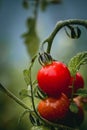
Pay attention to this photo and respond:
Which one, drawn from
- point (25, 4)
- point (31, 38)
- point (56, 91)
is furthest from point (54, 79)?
point (25, 4)

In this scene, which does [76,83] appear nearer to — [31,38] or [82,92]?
[82,92]

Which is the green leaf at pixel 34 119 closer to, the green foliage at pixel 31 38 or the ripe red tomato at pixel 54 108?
the ripe red tomato at pixel 54 108

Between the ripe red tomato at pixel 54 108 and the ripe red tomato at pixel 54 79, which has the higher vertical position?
the ripe red tomato at pixel 54 79

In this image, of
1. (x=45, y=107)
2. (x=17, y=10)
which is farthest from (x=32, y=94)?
(x=17, y=10)

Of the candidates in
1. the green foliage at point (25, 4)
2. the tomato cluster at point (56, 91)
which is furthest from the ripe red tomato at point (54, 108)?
the green foliage at point (25, 4)

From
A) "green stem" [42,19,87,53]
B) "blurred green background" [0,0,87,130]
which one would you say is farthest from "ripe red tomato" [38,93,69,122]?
"blurred green background" [0,0,87,130]

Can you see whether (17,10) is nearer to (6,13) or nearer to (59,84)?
(6,13)
